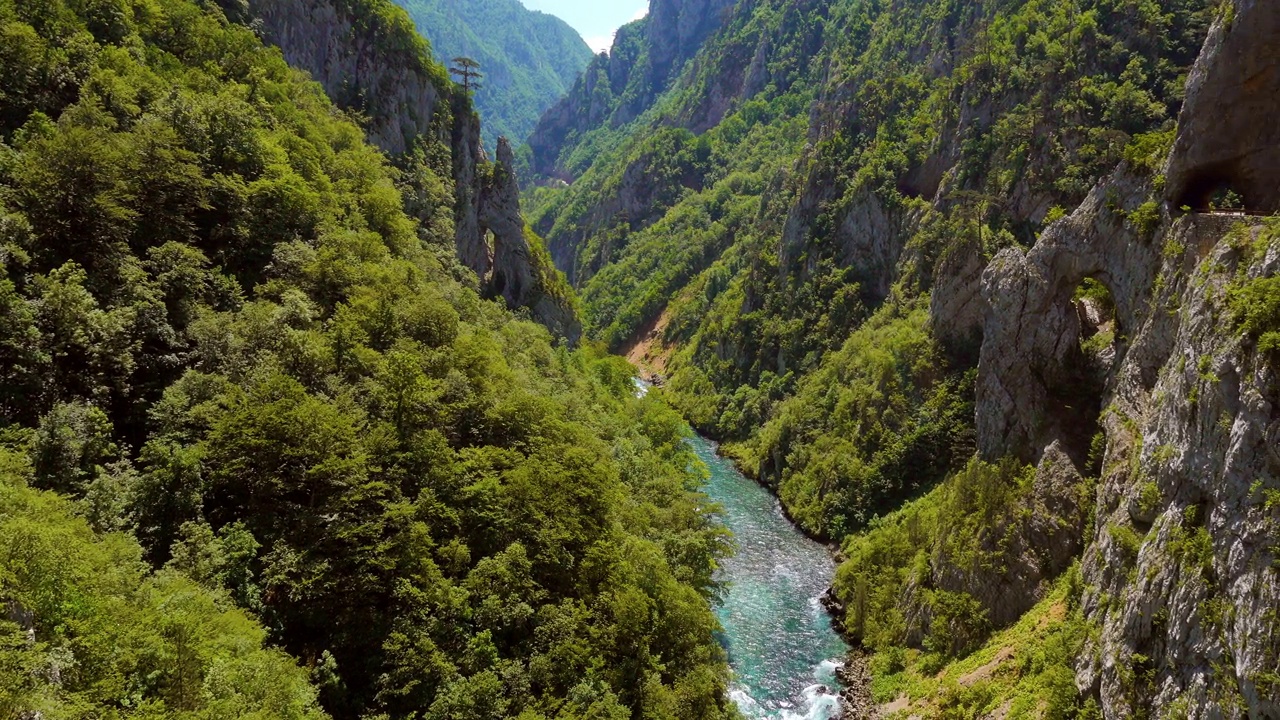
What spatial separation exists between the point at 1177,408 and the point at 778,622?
26715 millimetres

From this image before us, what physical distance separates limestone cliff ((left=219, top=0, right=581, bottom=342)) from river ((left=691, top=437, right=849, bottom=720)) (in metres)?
38.5

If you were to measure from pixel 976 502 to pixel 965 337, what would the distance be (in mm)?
19349

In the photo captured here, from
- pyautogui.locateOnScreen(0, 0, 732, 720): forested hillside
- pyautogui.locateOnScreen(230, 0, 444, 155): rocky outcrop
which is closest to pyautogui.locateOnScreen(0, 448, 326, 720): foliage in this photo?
pyautogui.locateOnScreen(0, 0, 732, 720): forested hillside

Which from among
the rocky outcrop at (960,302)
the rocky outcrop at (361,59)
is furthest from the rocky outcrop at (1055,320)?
the rocky outcrop at (361,59)

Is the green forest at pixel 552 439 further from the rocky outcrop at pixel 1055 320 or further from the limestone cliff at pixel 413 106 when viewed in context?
the limestone cliff at pixel 413 106

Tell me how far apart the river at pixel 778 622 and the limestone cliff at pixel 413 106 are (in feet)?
126

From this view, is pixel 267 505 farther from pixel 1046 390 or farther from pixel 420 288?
pixel 1046 390

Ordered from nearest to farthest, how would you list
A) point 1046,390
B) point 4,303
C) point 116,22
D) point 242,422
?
point 4,303 → point 242,422 → point 1046,390 → point 116,22

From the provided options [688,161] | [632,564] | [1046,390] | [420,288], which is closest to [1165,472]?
[1046,390]

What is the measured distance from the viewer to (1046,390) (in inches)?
1533

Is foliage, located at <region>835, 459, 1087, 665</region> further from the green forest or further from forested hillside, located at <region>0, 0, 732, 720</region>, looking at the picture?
forested hillside, located at <region>0, 0, 732, 720</region>

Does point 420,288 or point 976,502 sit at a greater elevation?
point 976,502

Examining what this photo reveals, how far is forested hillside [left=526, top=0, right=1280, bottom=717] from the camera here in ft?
73.1

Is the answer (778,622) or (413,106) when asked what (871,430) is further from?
(413,106)
